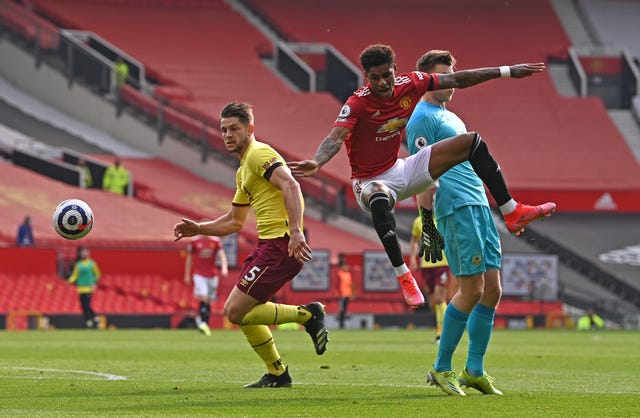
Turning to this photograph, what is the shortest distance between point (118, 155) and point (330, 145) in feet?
107

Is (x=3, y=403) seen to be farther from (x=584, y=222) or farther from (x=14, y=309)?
(x=584, y=222)

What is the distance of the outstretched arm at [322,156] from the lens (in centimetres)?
873

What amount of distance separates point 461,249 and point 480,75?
1.29 meters

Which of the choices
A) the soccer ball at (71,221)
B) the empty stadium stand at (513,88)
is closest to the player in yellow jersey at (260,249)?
the soccer ball at (71,221)

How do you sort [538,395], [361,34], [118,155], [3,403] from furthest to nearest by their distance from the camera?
[361,34] < [118,155] < [538,395] < [3,403]

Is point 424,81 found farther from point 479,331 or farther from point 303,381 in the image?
point 303,381

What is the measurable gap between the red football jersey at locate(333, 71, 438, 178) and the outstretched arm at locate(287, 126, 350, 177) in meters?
0.15

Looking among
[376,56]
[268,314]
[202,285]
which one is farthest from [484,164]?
[202,285]

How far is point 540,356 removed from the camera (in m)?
16.8

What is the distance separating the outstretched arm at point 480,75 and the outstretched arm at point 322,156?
870 mm

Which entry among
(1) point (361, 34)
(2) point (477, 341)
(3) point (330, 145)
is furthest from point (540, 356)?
(1) point (361, 34)

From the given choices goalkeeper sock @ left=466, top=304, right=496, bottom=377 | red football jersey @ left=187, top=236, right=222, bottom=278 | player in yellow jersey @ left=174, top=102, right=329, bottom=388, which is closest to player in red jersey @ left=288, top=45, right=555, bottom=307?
goalkeeper sock @ left=466, top=304, right=496, bottom=377

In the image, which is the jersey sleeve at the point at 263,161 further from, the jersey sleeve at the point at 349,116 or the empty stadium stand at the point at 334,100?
the empty stadium stand at the point at 334,100

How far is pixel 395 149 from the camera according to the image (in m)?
9.59
